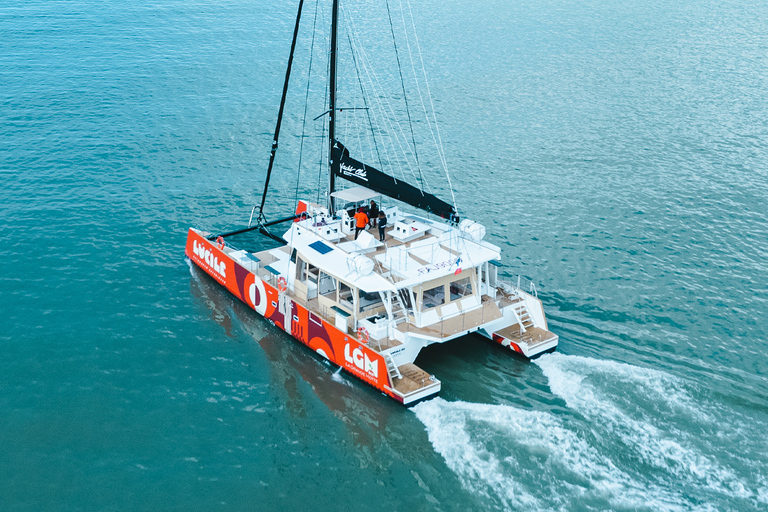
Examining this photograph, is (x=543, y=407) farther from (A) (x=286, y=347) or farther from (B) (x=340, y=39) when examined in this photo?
(B) (x=340, y=39)

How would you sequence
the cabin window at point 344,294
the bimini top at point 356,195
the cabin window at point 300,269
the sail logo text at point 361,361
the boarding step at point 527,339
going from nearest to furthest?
the sail logo text at point 361,361 < the boarding step at point 527,339 < the cabin window at point 344,294 < the cabin window at point 300,269 < the bimini top at point 356,195

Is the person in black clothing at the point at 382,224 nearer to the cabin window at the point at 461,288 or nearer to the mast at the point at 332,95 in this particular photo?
the mast at the point at 332,95

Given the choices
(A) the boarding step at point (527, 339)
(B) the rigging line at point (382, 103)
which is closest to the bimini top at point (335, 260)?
(A) the boarding step at point (527, 339)

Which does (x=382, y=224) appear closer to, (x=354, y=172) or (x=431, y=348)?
(x=354, y=172)

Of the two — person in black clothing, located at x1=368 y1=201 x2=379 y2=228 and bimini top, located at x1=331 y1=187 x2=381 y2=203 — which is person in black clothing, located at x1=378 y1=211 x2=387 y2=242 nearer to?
person in black clothing, located at x1=368 y1=201 x2=379 y2=228

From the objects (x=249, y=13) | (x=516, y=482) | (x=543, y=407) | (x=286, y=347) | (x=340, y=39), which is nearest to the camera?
(x=516, y=482)

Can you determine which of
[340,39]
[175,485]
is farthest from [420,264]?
[340,39]

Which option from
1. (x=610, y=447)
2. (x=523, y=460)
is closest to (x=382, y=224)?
(x=523, y=460)
